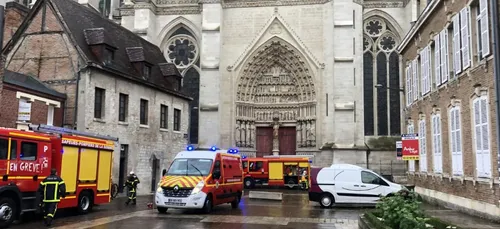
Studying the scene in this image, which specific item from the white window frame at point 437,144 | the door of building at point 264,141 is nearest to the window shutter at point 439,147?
the white window frame at point 437,144

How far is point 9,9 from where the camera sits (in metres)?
22.2

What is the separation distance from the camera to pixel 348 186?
18.0m

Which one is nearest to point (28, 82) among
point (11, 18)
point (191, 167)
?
point (11, 18)

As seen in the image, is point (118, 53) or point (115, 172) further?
point (118, 53)

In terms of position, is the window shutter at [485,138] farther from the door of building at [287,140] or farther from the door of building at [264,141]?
the door of building at [264,141]

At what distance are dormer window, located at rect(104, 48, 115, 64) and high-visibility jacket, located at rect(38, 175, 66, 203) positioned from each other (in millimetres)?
9956

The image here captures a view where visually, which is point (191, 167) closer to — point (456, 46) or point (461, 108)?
point (461, 108)

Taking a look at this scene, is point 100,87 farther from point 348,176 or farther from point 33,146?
point 348,176

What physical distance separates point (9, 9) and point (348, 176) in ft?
56.9

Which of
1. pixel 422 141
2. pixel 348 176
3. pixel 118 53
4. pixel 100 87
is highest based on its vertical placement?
pixel 118 53

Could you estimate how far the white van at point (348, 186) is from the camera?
17859 mm

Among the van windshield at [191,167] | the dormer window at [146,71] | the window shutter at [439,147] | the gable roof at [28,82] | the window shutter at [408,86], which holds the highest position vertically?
the dormer window at [146,71]

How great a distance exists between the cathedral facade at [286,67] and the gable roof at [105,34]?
23.5ft

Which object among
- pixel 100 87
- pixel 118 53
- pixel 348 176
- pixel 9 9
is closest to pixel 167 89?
pixel 118 53
